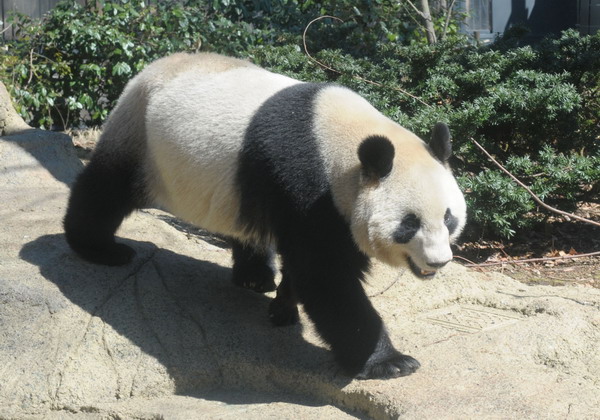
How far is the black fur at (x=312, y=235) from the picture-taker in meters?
4.46

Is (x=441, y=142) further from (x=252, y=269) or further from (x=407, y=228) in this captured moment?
(x=252, y=269)

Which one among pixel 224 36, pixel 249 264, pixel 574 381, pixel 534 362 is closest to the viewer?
pixel 574 381

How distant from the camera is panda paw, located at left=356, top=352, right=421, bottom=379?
4531 mm

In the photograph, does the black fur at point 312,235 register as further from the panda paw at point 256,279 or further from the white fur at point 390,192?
the panda paw at point 256,279

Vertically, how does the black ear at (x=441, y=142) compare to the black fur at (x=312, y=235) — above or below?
above

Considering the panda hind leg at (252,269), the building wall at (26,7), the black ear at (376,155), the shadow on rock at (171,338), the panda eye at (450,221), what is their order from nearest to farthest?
1. the black ear at (376,155)
2. the panda eye at (450,221)
3. the shadow on rock at (171,338)
4. the panda hind leg at (252,269)
5. the building wall at (26,7)

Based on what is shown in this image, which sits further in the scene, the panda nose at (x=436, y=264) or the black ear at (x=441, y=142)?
the black ear at (x=441, y=142)

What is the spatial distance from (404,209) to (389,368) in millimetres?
1001

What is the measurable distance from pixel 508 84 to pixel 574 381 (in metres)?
4.11

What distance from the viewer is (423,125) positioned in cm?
712

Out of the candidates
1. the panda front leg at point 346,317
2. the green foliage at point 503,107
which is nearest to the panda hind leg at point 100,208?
the panda front leg at point 346,317

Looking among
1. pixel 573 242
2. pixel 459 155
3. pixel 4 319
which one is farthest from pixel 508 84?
pixel 4 319

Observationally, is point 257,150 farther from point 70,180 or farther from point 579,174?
point 579,174

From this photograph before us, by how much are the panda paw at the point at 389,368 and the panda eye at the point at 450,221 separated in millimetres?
855
